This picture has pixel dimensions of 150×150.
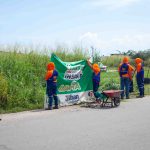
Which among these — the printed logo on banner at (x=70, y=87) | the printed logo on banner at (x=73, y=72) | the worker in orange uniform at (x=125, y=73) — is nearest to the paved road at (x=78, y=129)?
the printed logo on banner at (x=70, y=87)

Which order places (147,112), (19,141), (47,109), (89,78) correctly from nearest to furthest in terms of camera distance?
(19,141) → (147,112) → (47,109) → (89,78)

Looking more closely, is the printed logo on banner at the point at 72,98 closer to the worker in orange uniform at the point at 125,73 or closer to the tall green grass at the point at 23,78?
the tall green grass at the point at 23,78

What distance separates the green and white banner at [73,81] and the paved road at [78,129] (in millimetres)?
1263

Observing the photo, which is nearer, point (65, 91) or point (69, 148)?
point (69, 148)

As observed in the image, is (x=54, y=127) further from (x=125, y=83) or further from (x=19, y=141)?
(x=125, y=83)

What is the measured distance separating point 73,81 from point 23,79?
2.46 metres

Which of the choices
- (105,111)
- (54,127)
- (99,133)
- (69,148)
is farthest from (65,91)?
(69,148)

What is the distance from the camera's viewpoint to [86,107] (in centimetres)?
1434

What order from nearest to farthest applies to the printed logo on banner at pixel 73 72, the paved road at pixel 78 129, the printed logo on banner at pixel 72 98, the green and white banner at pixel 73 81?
the paved road at pixel 78 129, the green and white banner at pixel 73 81, the printed logo on banner at pixel 72 98, the printed logo on banner at pixel 73 72

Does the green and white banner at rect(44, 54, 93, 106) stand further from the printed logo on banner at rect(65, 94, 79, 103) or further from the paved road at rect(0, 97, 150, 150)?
the paved road at rect(0, 97, 150, 150)

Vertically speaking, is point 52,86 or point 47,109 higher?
point 52,86

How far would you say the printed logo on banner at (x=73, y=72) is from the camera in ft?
49.9

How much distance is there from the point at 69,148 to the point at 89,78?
869cm

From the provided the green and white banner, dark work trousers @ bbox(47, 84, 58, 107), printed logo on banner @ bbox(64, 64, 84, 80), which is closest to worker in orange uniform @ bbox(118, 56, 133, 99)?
the green and white banner
